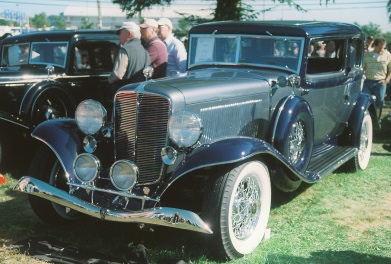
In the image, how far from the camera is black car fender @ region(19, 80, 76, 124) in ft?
18.4

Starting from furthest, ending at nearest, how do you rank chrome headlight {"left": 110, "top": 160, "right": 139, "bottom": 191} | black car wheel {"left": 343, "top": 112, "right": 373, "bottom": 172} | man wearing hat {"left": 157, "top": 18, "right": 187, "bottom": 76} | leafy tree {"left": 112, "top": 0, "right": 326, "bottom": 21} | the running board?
leafy tree {"left": 112, "top": 0, "right": 326, "bottom": 21}, man wearing hat {"left": 157, "top": 18, "right": 187, "bottom": 76}, black car wheel {"left": 343, "top": 112, "right": 373, "bottom": 172}, the running board, chrome headlight {"left": 110, "top": 160, "right": 139, "bottom": 191}

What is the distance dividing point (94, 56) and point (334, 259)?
4.55 meters

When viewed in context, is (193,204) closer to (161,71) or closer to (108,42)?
(161,71)

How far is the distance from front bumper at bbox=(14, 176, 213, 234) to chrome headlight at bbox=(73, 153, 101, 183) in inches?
9.2

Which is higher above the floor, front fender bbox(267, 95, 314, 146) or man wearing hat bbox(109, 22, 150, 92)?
man wearing hat bbox(109, 22, 150, 92)

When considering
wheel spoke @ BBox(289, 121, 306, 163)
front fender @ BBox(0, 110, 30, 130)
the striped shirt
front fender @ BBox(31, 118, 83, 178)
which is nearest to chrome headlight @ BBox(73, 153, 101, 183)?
front fender @ BBox(31, 118, 83, 178)

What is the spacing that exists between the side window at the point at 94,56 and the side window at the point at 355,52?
3.24 meters

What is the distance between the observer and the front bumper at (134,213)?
285 centimetres

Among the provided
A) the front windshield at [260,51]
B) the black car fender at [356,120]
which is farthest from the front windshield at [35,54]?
the black car fender at [356,120]

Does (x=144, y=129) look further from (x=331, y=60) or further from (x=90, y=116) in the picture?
(x=331, y=60)

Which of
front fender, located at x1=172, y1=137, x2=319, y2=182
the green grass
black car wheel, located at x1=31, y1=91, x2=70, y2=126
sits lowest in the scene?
the green grass

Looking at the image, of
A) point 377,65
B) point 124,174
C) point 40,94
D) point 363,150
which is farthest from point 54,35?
point 377,65

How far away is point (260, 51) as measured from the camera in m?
4.63

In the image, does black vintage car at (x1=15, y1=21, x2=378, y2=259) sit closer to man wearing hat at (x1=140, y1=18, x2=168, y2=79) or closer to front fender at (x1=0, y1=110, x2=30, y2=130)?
man wearing hat at (x1=140, y1=18, x2=168, y2=79)
